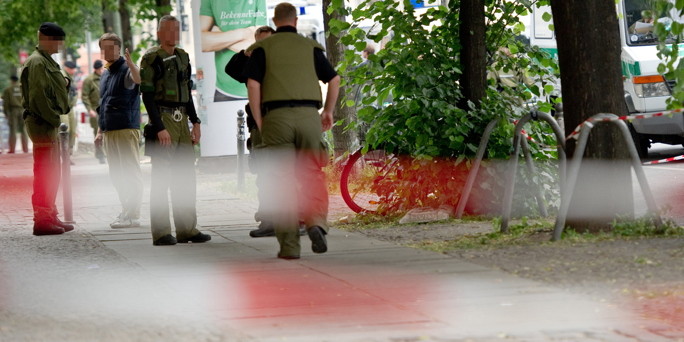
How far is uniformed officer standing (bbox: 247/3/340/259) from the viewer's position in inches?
364

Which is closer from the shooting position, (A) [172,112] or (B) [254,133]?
(A) [172,112]

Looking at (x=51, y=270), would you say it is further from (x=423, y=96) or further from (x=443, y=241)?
(x=423, y=96)

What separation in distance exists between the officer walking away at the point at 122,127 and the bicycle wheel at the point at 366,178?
202cm

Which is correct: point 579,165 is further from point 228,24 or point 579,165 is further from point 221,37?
point 221,37

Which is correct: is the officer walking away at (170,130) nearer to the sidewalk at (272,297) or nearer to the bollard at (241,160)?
the sidewalk at (272,297)

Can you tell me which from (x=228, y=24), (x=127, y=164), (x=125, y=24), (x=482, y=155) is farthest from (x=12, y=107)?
(x=482, y=155)

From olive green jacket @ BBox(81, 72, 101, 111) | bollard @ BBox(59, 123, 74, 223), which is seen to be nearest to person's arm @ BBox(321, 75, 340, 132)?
bollard @ BBox(59, 123, 74, 223)

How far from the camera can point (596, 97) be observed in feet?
32.2

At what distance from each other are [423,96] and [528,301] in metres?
4.81

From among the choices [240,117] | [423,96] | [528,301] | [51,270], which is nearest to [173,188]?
[51,270]

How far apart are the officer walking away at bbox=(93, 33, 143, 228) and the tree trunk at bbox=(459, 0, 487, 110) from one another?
3080mm

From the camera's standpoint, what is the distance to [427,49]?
40.5 ft

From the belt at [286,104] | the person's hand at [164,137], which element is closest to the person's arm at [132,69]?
the person's hand at [164,137]

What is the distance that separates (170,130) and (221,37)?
28.5ft
